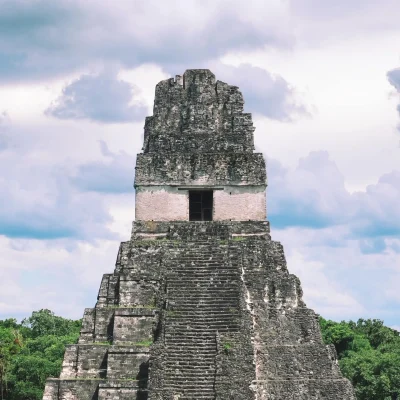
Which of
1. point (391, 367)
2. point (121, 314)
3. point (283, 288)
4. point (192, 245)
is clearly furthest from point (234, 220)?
point (391, 367)

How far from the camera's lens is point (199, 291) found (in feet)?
47.5

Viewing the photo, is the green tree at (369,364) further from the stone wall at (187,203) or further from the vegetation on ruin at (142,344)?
the stone wall at (187,203)

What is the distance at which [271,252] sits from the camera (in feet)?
50.6

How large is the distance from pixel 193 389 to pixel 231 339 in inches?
43.2

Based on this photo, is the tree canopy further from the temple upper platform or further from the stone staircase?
the stone staircase

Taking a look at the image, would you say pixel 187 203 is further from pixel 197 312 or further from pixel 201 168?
pixel 197 312

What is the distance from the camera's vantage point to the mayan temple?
13133 mm

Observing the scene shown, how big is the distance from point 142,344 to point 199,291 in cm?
147

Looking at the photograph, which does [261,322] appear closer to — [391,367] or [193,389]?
[193,389]

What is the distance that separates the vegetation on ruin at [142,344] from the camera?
22047mm

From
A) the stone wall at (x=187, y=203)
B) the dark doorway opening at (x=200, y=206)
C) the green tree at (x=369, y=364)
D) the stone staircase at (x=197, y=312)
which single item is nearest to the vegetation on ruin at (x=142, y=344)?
the green tree at (x=369, y=364)

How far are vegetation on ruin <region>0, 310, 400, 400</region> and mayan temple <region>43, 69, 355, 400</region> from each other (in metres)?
0.56

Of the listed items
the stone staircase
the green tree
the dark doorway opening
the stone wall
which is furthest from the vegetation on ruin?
the dark doorway opening

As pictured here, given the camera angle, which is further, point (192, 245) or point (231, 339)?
point (192, 245)
